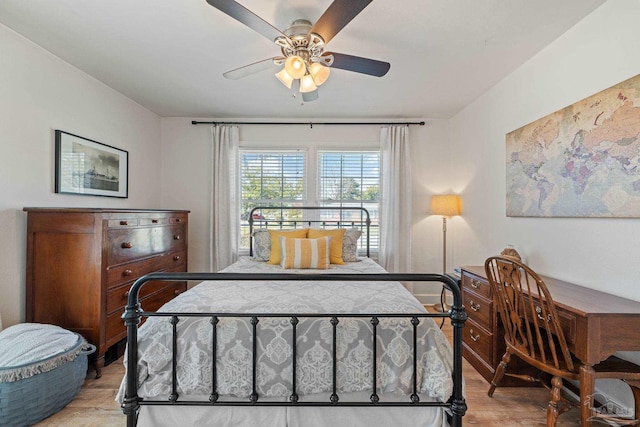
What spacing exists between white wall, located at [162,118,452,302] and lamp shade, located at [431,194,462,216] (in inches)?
15.1

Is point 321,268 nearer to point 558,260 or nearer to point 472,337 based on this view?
point 472,337

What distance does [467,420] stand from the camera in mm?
1791

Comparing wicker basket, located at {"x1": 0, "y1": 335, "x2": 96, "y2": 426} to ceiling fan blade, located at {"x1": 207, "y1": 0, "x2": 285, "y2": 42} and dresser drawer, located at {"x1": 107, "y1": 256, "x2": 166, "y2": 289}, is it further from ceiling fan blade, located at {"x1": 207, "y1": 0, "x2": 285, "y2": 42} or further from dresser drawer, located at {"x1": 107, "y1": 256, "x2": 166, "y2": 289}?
ceiling fan blade, located at {"x1": 207, "y1": 0, "x2": 285, "y2": 42}

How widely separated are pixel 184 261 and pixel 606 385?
12.6ft

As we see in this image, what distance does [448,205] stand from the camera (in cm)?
357

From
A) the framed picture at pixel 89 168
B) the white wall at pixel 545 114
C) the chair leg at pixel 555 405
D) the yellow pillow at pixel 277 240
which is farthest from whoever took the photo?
the yellow pillow at pixel 277 240

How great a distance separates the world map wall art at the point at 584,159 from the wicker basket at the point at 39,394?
138 inches

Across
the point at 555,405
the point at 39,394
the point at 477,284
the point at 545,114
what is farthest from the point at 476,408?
the point at 39,394

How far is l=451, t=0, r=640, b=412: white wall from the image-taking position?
169 centimetres

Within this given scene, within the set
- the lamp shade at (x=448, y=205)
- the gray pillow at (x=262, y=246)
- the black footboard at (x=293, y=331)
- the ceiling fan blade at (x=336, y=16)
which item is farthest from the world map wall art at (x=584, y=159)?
the gray pillow at (x=262, y=246)

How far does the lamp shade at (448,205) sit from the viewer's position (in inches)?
140

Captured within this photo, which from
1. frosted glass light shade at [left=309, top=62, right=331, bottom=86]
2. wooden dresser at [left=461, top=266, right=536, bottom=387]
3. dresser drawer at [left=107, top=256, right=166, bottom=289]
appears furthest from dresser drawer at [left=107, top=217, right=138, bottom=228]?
wooden dresser at [left=461, top=266, right=536, bottom=387]

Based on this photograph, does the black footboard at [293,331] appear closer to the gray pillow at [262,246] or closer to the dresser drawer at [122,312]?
the dresser drawer at [122,312]

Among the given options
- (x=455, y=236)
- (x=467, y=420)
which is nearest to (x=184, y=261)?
(x=467, y=420)
